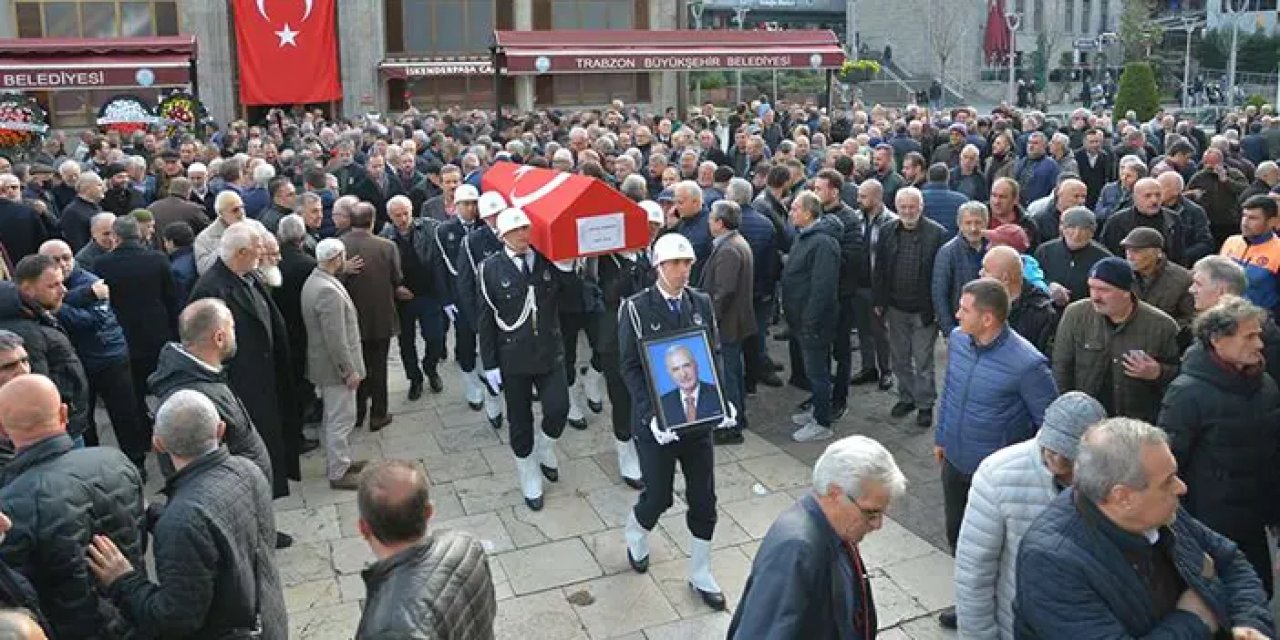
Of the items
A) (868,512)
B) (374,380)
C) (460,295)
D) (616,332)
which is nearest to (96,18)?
(374,380)

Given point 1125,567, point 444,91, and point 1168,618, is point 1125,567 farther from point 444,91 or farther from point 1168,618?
point 444,91

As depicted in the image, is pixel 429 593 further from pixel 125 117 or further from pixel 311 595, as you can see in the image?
pixel 125 117

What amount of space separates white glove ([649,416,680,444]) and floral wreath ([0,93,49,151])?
1658 centimetres

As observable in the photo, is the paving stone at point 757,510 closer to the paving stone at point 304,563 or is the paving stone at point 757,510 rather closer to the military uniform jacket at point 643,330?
the military uniform jacket at point 643,330

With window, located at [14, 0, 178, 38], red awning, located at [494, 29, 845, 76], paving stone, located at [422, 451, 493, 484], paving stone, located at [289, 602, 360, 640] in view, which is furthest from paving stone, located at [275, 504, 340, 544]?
window, located at [14, 0, 178, 38]

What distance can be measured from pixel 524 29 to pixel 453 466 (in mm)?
23714

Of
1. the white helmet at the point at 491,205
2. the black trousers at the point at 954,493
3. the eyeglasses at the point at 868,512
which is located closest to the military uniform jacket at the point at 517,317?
the white helmet at the point at 491,205

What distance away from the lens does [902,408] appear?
28.8 ft

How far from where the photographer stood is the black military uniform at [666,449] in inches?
223

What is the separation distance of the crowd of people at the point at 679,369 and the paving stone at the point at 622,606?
21 cm

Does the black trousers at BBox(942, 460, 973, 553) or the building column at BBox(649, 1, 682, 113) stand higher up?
the building column at BBox(649, 1, 682, 113)

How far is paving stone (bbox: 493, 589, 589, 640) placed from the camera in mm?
5535

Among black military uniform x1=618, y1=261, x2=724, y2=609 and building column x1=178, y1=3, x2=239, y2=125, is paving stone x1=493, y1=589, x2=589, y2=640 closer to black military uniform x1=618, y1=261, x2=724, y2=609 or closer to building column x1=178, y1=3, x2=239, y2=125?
black military uniform x1=618, y1=261, x2=724, y2=609

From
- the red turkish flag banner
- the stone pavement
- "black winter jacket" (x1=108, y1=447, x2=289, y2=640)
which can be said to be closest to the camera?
"black winter jacket" (x1=108, y1=447, x2=289, y2=640)
